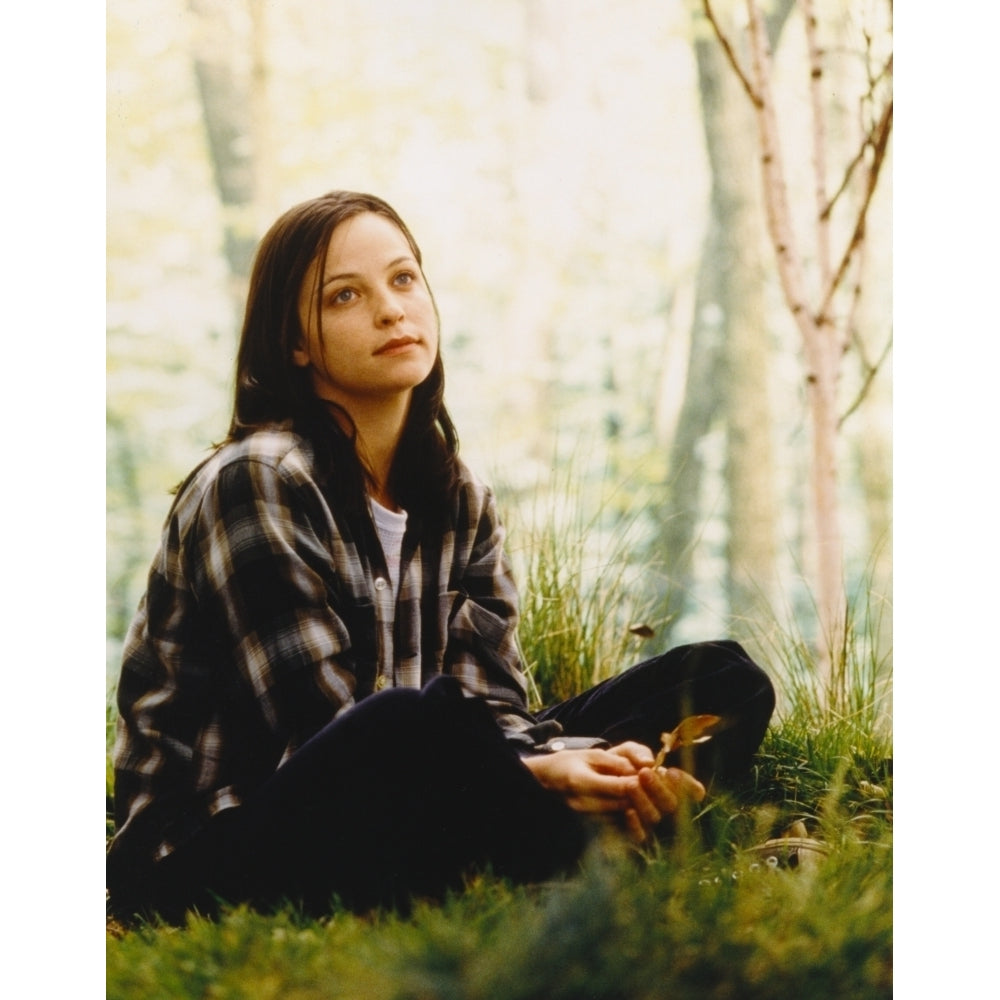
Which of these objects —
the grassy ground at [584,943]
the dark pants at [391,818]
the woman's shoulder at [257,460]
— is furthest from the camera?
the woman's shoulder at [257,460]

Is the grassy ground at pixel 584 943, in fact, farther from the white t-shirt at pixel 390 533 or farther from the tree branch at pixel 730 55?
the tree branch at pixel 730 55

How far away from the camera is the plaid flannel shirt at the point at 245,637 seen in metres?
1.99

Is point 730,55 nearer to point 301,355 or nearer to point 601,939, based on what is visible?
point 301,355

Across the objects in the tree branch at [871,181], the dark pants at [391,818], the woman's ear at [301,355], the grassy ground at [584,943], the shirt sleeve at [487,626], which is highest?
the tree branch at [871,181]

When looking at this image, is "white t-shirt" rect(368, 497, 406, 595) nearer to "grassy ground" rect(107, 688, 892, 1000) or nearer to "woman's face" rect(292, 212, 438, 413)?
"woman's face" rect(292, 212, 438, 413)

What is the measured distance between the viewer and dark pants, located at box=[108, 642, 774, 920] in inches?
76.0

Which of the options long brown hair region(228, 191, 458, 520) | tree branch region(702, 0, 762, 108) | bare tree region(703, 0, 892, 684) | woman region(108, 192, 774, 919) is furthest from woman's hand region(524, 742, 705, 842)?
tree branch region(702, 0, 762, 108)

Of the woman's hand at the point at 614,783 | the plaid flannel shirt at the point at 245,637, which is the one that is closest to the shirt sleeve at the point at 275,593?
the plaid flannel shirt at the point at 245,637

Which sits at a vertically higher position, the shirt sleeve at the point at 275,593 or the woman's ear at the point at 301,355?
the woman's ear at the point at 301,355

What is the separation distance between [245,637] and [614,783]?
60 centimetres

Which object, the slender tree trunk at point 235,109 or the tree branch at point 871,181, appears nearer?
the slender tree trunk at point 235,109

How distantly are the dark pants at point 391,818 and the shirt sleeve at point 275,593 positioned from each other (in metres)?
0.07

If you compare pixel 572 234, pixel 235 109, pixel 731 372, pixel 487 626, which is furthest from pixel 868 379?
pixel 235 109

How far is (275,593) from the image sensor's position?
199 centimetres
